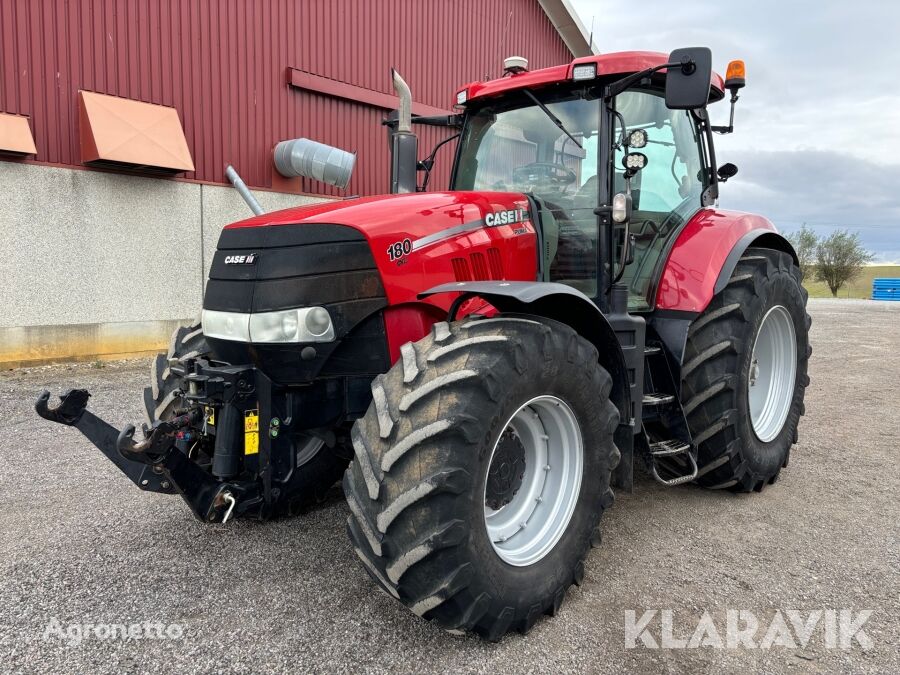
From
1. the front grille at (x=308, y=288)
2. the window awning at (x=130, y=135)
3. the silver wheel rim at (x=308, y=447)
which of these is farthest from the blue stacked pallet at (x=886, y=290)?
the front grille at (x=308, y=288)

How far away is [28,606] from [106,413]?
319 centimetres

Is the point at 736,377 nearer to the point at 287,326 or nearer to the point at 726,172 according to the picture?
the point at 726,172

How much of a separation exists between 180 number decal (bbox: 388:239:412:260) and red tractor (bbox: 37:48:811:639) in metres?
0.02

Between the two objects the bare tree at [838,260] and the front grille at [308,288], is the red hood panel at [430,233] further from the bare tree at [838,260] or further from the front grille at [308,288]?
the bare tree at [838,260]

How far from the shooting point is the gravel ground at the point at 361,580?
2.16m

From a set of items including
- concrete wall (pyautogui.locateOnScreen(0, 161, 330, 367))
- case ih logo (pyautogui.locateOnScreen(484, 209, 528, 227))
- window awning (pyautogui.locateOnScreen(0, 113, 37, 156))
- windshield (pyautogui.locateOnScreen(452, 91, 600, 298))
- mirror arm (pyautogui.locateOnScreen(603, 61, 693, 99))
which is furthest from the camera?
concrete wall (pyautogui.locateOnScreen(0, 161, 330, 367))

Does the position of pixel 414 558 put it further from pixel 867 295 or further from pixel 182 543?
pixel 867 295

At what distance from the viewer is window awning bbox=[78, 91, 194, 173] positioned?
709 centimetres

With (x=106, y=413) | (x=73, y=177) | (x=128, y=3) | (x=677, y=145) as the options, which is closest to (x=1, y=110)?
(x=73, y=177)

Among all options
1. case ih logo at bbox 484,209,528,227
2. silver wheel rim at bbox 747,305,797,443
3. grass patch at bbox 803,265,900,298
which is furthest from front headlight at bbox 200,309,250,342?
grass patch at bbox 803,265,900,298

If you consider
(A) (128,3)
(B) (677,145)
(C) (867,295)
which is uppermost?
(A) (128,3)

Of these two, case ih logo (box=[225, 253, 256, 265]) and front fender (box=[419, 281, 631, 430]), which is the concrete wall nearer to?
case ih logo (box=[225, 253, 256, 265])

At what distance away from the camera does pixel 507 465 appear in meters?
2.49

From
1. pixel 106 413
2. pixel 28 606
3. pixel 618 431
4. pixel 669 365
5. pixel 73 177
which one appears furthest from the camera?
pixel 73 177
